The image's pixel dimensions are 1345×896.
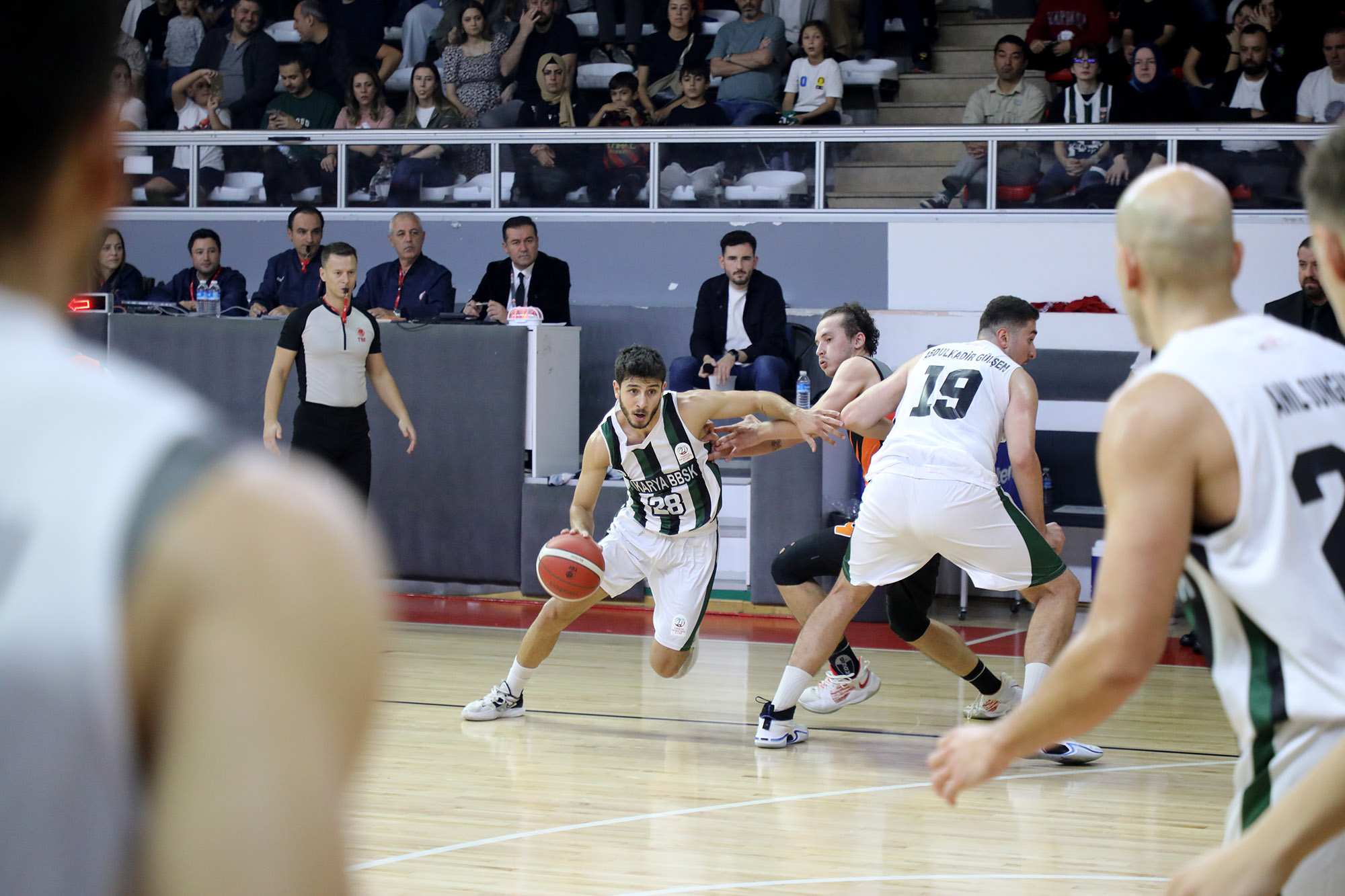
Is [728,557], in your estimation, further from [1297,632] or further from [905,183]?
[1297,632]

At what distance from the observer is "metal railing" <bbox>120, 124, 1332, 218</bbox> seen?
9484mm

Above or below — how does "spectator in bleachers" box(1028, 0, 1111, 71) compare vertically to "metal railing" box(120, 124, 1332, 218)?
above

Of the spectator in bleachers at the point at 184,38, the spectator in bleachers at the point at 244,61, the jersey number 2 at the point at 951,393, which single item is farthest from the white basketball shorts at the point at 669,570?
the spectator in bleachers at the point at 184,38

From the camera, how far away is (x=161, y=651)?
0.65m

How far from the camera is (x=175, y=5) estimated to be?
43.8 feet

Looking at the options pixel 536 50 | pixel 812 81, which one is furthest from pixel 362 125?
pixel 812 81

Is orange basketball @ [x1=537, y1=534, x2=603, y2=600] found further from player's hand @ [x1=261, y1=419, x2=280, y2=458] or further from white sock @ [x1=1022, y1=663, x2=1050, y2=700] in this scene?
player's hand @ [x1=261, y1=419, x2=280, y2=458]

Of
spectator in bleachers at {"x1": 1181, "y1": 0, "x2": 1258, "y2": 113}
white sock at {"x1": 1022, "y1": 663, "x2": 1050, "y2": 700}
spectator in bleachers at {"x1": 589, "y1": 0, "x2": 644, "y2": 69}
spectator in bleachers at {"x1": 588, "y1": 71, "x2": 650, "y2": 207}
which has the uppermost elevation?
spectator in bleachers at {"x1": 589, "y1": 0, "x2": 644, "y2": 69}

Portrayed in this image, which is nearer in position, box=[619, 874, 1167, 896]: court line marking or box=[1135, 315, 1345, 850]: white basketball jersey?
box=[1135, 315, 1345, 850]: white basketball jersey

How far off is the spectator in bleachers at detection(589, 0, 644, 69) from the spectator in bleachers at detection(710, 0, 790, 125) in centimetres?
85

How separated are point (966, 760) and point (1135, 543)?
0.43m

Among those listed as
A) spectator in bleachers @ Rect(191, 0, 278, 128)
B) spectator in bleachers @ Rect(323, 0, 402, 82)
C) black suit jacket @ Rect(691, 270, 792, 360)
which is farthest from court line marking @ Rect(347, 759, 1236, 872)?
spectator in bleachers @ Rect(191, 0, 278, 128)

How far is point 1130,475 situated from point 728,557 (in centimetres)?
728

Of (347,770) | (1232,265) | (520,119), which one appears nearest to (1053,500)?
(520,119)
